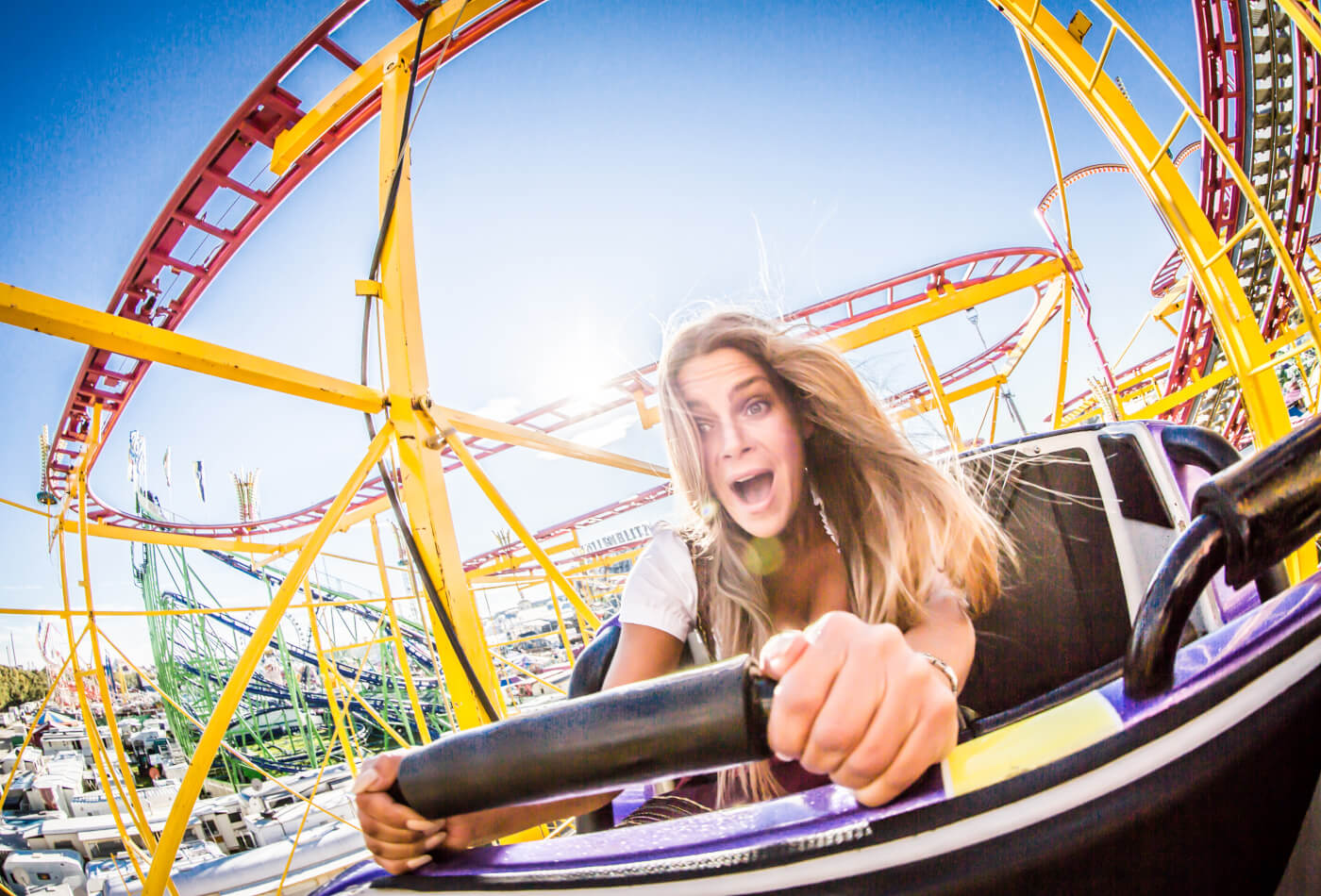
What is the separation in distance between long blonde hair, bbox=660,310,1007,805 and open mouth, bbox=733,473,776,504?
6 centimetres

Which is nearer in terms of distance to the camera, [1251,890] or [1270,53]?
[1251,890]

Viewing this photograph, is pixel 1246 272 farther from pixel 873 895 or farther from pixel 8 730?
pixel 8 730

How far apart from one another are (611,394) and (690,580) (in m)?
4.02

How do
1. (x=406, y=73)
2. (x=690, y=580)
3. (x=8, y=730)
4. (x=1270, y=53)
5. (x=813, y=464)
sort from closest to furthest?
(x=690, y=580)
(x=813, y=464)
(x=406, y=73)
(x=1270, y=53)
(x=8, y=730)

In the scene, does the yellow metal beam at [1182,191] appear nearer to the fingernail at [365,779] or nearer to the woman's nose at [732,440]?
the woman's nose at [732,440]

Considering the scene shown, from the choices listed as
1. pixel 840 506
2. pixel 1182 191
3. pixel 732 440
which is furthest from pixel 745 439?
pixel 1182 191

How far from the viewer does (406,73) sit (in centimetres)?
207

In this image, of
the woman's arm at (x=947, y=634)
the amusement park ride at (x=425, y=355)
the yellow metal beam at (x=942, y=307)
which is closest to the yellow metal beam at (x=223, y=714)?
the amusement park ride at (x=425, y=355)

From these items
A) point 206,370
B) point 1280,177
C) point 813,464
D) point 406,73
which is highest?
point 406,73

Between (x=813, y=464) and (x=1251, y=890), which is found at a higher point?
(x=813, y=464)

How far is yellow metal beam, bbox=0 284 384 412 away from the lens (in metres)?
1.06

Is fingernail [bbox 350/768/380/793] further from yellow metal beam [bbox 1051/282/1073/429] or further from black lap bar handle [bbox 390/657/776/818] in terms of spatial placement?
yellow metal beam [bbox 1051/282/1073/429]

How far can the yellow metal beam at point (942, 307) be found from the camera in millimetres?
3777

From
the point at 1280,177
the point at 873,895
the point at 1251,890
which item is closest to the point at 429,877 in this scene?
the point at 873,895
